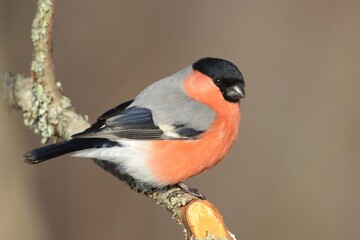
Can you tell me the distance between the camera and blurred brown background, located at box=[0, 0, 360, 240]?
191 inches

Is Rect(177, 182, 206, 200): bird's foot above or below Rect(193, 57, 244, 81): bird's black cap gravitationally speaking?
below

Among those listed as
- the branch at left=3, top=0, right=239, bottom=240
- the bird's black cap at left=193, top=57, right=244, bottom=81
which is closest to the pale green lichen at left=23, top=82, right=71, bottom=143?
the branch at left=3, top=0, right=239, bottom=240

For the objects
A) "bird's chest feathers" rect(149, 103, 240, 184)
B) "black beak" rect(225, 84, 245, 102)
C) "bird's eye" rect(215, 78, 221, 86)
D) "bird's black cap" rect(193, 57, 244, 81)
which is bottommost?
"bird's chest feathers" rect(149, 103, 240, 184)

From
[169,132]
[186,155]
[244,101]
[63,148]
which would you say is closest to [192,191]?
[186,155]

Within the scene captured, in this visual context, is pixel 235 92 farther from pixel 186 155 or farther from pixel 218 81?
pixel 186 155

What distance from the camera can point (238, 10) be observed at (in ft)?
18.4

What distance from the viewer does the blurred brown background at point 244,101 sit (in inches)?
191

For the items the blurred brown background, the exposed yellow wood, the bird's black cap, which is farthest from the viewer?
the blurred brown background

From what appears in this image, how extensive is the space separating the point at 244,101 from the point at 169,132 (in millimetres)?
2252

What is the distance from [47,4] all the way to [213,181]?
84.8 inches

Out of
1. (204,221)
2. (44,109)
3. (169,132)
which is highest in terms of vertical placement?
(44,109)

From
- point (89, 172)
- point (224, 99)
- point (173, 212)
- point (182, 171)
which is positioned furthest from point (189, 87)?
point (89, 172)

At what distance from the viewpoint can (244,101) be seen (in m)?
5.38

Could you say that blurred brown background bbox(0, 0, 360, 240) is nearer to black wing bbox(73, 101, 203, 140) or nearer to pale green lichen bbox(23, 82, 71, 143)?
pale green lichen bbox(23, 82, 71, 143)
